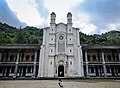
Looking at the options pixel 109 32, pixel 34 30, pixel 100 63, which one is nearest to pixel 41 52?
pixel 100 63

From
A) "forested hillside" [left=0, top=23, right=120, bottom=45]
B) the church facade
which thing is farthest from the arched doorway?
"forested hillside" [left=0, top=23, right=120, bottom=45]

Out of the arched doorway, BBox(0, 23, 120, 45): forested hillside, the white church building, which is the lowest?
the arched doorway

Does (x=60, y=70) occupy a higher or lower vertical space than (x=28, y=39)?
lower

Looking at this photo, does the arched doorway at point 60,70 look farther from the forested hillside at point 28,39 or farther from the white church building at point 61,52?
the forested hillside at point 28,39

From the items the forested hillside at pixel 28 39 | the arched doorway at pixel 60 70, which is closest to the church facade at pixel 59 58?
the arched doorway at pixel 60 70

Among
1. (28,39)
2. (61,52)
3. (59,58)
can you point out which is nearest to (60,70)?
(59,58)

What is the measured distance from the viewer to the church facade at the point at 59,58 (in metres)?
33.0

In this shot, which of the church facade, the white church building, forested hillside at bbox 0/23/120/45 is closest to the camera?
the white church building

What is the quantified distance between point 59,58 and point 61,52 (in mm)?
1588

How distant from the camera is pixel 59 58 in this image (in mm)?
33438

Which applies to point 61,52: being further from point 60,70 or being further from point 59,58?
point 60,70

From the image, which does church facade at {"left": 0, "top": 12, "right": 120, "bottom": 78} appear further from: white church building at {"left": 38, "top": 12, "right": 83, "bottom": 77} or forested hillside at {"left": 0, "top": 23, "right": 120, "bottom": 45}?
forested hillside at {"left": 0, "top": 23, "right": 120, "bottom": 45}

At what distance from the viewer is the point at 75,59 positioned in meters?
33.7

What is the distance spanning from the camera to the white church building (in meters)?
32.7
